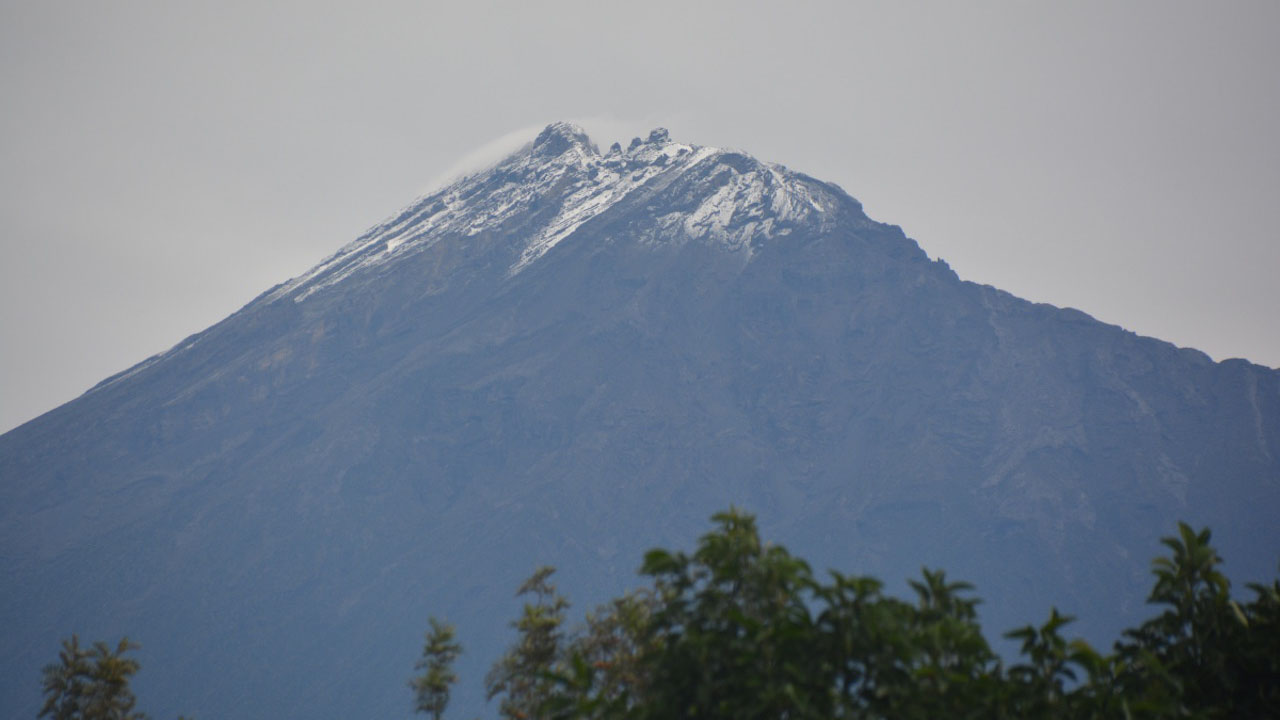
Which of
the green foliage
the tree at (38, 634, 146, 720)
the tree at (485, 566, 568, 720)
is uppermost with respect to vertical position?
the tree at (38, 634, 146, 720)

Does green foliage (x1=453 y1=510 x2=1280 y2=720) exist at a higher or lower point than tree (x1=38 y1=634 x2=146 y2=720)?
lower

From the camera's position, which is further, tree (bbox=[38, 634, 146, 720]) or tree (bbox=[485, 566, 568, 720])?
tree (bbox=[38, 634, 146, 720])

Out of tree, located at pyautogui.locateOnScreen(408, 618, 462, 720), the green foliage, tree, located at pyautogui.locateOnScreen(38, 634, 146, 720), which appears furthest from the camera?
tree, located at pyautogui.locateOnScreen(38, 634, 146, 720)

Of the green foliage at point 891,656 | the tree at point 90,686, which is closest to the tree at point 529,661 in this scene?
the green foliage at point 891,656

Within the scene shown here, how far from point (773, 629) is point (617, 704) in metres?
5.15

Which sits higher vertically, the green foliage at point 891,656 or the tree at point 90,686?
the tree at point 90,686

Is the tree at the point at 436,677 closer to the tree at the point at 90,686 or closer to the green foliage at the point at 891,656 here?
the tree at the point at 90,686

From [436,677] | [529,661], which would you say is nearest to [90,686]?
[436,677]

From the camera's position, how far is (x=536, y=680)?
39344 millimetres

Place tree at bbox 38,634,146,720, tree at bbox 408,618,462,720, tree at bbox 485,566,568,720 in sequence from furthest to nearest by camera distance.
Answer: tree at bbox 38,634,146,720, tree at bbox 408,618,462,720, tree at bbox 485,566,568,720

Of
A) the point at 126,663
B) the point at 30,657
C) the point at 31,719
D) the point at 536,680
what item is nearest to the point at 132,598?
the point at 30,657

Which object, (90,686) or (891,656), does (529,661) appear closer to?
(891,656)

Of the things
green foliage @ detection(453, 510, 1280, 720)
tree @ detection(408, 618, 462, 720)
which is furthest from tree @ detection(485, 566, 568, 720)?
green foliage @ detection(453, 510, 1280, 720)

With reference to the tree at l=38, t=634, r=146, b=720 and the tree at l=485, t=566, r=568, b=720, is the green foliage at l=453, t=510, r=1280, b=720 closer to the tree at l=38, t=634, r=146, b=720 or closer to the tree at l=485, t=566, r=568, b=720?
the tree at l=485, t=566, r=568, b=720
